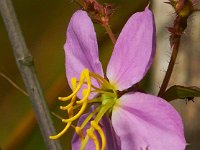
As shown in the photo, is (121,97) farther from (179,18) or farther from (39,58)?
(39,58)

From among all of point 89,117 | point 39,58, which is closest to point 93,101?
point 89,117

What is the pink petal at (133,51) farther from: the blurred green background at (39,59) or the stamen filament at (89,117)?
the blurred green background at (39,59)

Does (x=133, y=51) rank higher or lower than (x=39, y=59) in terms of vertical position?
higher

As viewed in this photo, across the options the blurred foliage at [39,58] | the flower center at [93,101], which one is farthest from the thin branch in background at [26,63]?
the blurred foliage at [39,58]

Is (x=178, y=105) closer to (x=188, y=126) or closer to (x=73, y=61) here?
(x=188, y=126)

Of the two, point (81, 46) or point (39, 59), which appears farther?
point (39, 59)
